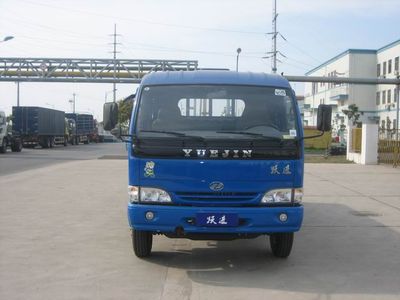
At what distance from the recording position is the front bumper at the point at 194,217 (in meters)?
6.62

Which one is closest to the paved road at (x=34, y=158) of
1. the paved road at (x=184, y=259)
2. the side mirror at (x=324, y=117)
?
the paved road at (x=184, y=259)

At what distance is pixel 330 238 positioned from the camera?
9203 mm

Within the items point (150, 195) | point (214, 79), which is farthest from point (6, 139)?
point (150, 195)

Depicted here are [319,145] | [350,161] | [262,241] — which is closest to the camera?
[262,241]

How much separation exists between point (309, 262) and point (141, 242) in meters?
2.21

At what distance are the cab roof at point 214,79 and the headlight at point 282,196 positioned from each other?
4.64 ft

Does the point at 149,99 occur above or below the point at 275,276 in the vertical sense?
above

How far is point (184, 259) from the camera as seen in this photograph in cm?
760

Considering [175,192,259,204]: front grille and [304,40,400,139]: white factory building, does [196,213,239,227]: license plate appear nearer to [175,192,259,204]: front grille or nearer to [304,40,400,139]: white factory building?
[175,192,259,204]: front grille

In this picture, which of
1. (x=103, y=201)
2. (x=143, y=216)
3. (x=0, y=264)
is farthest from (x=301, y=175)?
(x=103, y=201)

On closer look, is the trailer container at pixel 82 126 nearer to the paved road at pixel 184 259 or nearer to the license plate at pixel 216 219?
the paved road at pixel 184 259

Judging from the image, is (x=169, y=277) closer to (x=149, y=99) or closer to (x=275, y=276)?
(x=275, y=276)

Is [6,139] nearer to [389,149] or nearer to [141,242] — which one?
[389,149]

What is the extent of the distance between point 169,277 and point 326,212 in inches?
241
